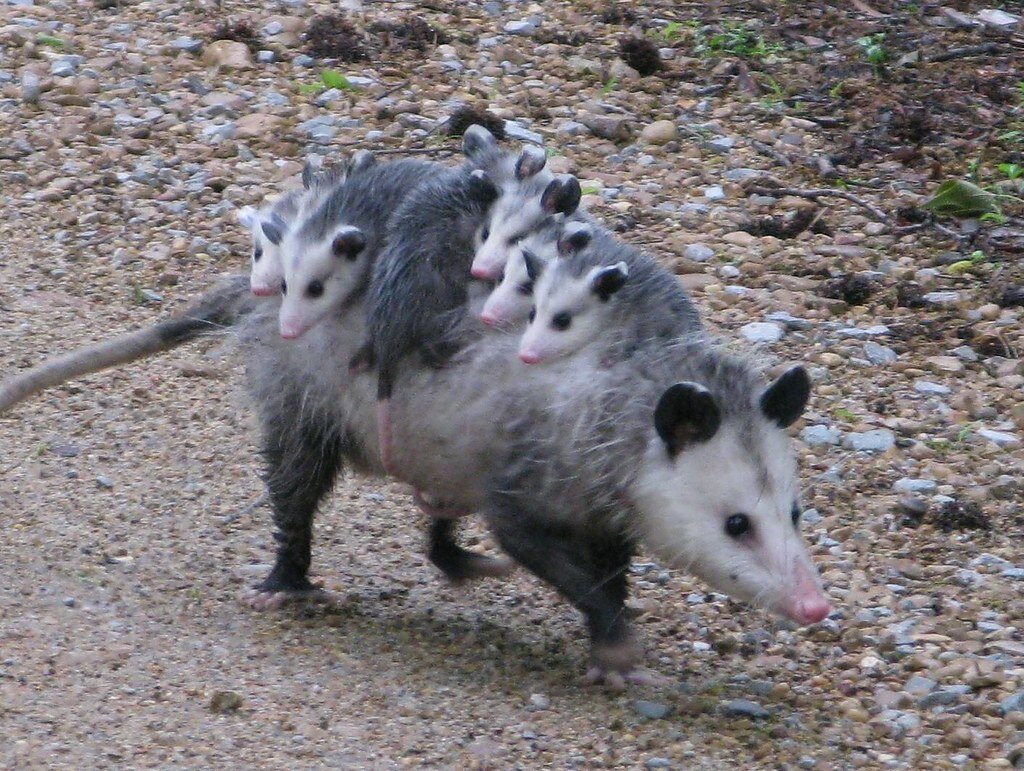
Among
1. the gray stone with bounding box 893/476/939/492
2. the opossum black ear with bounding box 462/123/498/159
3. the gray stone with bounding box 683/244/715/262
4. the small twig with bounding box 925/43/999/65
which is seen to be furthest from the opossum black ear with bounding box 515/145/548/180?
the small twig with bounding box 925/43/999/65

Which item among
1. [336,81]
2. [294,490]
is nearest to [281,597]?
[294,490]

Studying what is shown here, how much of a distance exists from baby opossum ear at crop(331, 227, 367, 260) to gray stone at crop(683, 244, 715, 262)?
2.10m

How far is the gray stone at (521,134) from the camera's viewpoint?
23.4ft

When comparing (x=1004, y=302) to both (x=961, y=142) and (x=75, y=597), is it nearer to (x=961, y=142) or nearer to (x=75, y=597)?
(x=961, y=142)

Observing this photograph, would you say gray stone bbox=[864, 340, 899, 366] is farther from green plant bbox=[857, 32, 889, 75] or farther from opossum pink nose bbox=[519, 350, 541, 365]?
green plant bbox=[857, 32, 889, 75]

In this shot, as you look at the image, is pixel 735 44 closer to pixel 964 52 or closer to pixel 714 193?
pixel 964 52

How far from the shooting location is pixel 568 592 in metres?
4.03

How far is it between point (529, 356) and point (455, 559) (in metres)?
0.92

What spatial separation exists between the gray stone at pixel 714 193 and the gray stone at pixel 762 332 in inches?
41.3

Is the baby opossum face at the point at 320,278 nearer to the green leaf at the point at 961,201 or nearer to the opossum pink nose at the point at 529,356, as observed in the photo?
the opossum pink nose at the point at 529,356

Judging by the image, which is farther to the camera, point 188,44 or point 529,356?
point 188,44

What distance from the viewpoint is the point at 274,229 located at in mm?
4672

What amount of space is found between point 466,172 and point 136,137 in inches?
124

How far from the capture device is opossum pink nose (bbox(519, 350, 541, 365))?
4.05m
